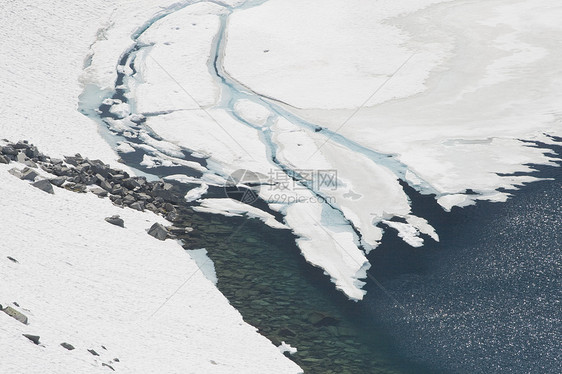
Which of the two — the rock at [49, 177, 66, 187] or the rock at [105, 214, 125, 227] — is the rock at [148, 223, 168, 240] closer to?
the rock at [105, 214, 125, 227]

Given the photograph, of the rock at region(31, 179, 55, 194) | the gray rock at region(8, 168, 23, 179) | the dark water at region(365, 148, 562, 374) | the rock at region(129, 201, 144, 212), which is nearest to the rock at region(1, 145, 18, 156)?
the gray rock at region(8, 168, 23, 179)

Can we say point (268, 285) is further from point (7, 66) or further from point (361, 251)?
point (7, 66)

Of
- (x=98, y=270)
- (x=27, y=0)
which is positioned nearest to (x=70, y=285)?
(x=98, y=270)

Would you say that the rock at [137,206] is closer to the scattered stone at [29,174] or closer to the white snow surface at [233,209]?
the white snow surface at [233,209]

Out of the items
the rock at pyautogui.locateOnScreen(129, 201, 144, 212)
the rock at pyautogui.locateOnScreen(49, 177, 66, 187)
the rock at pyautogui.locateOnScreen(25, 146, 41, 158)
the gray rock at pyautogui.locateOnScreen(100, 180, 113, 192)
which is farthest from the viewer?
the rock at pyautogui.locateOnScreen(25, 146, 41, 158)

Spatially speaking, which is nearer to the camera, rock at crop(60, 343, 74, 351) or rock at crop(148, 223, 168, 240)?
rock at crop(60, 343, 74, 351)

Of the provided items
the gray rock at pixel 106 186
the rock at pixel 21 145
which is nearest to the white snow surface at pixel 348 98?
the rock at pixel 21 145

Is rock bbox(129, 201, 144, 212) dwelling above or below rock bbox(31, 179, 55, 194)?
below
